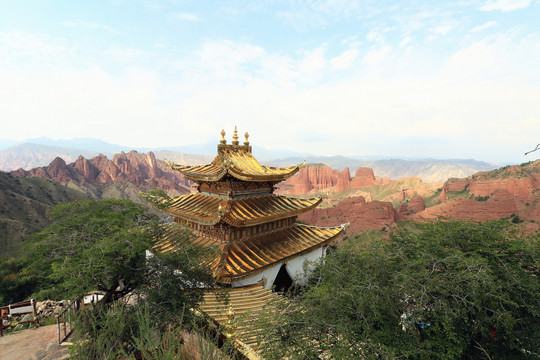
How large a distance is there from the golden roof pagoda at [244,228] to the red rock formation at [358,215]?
3598 cm

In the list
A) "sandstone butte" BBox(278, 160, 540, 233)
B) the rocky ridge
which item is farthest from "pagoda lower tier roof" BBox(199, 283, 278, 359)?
the rocky ridge

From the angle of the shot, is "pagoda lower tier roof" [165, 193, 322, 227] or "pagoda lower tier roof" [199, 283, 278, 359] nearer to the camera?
"pagoda lower tier roof" [199, 283, 278, 359]

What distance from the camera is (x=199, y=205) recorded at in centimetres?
1227

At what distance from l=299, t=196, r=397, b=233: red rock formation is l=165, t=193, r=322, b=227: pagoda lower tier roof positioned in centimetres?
3687

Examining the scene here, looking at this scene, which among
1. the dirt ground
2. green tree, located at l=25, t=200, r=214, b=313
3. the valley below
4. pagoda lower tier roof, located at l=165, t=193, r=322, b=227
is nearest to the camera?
green tree, located at l=25, t=200, r=214, b=313

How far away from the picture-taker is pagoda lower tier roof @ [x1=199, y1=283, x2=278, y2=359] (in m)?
5.94

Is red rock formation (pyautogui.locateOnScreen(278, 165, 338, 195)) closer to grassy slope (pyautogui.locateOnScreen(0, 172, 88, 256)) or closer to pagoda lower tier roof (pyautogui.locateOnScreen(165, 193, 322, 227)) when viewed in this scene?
grassy slope (pyautogui.locateOnScreen(0, 172, 88, 256))

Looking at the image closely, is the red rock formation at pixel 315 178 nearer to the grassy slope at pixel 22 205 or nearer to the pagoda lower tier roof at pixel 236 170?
the grassy slope at pixel 22 205


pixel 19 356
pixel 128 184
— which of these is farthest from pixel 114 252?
pixel 128 184

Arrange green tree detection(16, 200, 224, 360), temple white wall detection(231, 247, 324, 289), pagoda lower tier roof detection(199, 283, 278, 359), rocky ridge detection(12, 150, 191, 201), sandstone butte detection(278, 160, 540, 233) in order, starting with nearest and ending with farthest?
pagoda lower tier roof detection(199, 283, 278, 359)
green tree detection(16, 200, 224, 360)
temple white wall detection(231, 247, 324, 289)
sandstone butte detection(278, 160, 540, 233)
rocky ridge detection(12, 150, 191, 201)

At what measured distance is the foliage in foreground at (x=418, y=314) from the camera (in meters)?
5.13

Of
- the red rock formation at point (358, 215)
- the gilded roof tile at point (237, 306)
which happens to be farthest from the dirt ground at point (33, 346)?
the red rock formation at point (358, 215)

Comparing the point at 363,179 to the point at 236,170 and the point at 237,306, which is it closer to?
the point at 236,170

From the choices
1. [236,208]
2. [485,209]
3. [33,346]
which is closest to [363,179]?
[485,209]
